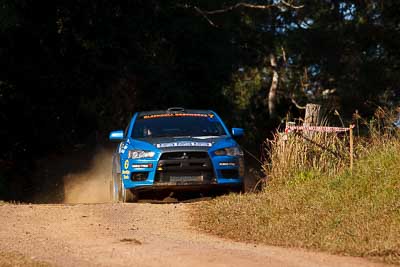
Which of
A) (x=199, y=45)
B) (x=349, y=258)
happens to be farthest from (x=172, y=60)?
(x=349, y=258)

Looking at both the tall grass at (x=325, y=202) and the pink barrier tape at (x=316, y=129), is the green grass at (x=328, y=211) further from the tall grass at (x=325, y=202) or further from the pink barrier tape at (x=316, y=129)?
the pink barrier tape at (x=316, y=129)

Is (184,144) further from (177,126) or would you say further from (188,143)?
(177,126)

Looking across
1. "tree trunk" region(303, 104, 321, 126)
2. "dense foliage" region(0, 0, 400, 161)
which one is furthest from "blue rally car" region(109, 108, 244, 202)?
"dense foliage" region(0, 0, 400, 161)

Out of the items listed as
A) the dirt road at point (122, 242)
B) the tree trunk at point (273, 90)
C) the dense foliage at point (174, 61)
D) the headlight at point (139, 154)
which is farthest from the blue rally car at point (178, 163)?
the tree trunk at point (273, 90)

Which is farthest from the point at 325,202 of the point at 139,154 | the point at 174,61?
the point at 174,61

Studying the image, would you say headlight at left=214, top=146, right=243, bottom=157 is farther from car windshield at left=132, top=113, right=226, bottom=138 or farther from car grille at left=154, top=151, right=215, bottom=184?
car windshield at left=132, top=113, right=226, bottom=138

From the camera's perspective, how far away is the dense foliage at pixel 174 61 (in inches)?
1066

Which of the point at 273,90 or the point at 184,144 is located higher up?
the point at 184,144

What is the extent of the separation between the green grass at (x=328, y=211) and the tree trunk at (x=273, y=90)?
2780cm

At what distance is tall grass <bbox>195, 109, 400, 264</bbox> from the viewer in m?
10.5

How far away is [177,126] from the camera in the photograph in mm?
16594

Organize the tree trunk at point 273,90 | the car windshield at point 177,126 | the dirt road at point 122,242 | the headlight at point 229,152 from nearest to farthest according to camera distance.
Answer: the dirt road at point 122,242, the headlight at point 229,152, the car windshield at point 177,126, the tree trunk at point 273,90

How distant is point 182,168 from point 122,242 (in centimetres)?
476

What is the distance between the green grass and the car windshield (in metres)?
1.66
